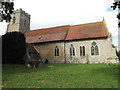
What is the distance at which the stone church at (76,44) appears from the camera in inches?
1195

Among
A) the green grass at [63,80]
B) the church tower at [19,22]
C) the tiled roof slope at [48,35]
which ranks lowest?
the green grass at [63,80]

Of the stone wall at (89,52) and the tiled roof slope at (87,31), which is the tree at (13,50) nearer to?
the stone wall at (89,52)

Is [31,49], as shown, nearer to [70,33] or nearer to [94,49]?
[70,33]

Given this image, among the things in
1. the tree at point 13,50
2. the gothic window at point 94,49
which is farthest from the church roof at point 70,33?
the tree at point 13,50

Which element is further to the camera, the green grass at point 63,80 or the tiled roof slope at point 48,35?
the tiled roof slope at point 48,35

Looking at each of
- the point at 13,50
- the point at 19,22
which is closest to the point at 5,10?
the point at 13,50

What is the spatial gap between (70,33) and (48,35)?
541cm

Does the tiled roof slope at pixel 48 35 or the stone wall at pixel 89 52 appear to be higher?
the tiled roof slope at pixel 48 35

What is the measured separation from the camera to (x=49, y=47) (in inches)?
1372

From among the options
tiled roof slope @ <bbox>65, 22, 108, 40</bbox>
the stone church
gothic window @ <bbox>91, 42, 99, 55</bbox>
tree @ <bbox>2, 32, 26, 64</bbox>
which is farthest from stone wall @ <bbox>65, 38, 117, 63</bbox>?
tree @ <bbox>2, 32, 26, 64</bbox>

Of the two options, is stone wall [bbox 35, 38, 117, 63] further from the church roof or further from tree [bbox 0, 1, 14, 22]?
tree [bbox 0, 1, 14, 22]

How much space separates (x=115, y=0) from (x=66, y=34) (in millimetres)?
22079

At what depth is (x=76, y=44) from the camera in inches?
1288

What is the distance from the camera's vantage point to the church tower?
42.7m
